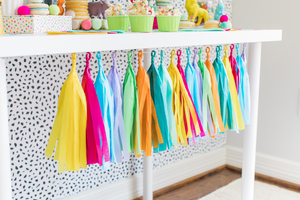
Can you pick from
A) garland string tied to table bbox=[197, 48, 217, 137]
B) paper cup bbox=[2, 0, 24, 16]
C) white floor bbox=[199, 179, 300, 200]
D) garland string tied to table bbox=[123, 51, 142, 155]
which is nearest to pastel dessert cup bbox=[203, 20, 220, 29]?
garland string tied to table bbox=[197, 48, 217, 137]

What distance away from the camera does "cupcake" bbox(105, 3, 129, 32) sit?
45.5 inches

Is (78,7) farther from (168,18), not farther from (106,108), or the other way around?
(106,108)

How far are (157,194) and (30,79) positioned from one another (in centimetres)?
108

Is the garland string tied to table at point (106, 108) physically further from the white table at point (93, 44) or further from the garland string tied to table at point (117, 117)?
the white table at point (93, 44)

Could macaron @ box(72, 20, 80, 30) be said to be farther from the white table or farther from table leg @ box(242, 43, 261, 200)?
table leg @ box(242, 43, 261, 200)

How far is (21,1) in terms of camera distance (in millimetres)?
1117

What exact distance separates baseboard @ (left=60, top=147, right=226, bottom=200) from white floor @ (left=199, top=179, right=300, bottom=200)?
272 mm

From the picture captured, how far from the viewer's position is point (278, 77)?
7.18 ft

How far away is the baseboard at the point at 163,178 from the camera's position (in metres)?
1.83

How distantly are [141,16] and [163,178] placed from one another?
130 centimetres

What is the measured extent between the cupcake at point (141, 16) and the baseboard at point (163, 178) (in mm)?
1026

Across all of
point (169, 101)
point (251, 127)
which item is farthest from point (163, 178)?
point (169, 101)

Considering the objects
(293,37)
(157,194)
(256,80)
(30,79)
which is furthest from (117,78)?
(293,37)

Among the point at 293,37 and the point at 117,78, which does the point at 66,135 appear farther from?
the point at 293,37
